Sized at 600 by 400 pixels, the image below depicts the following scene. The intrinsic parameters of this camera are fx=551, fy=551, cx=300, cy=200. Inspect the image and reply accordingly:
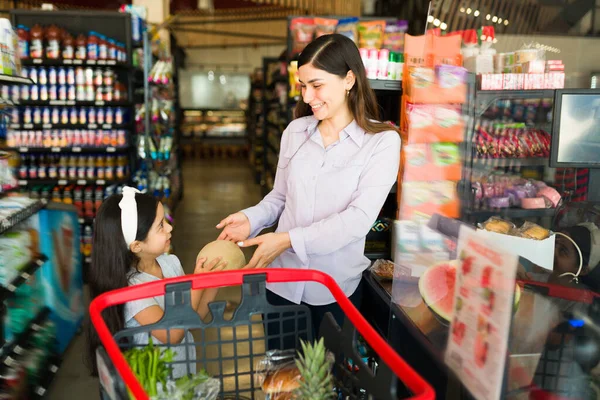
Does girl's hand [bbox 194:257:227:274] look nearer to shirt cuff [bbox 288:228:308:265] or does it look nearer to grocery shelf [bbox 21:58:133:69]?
shirt cuff [bbox 288:228:308:265]

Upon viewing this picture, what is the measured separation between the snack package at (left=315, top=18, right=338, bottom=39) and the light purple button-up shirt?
10.7ft

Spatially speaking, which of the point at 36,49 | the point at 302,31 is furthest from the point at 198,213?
the point at 302,31

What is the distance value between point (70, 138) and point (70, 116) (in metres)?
0.22

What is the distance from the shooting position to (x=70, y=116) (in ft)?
18.0

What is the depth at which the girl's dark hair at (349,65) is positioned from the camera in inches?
66.8

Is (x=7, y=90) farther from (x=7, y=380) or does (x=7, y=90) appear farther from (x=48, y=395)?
(x=7, y=380)

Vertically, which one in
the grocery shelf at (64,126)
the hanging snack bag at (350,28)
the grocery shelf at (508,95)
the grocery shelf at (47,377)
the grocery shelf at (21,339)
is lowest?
the grocery shelf at (47,377)

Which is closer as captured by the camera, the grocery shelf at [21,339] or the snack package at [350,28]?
the grocery shelf at [21,339]

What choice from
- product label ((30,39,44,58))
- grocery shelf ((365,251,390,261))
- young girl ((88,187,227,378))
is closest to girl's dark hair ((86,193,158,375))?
young girl ((88,187,227,378))

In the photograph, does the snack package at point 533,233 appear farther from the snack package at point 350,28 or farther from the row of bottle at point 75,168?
the row of bottle at point 75,168

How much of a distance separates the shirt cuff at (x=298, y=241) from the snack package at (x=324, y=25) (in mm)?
3644

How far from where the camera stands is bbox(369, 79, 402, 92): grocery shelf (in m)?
2.79

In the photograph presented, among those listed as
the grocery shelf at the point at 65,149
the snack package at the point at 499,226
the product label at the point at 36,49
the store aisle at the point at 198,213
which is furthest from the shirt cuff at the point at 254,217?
the product label at the point at 36,49

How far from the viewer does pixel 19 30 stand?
208 inches
